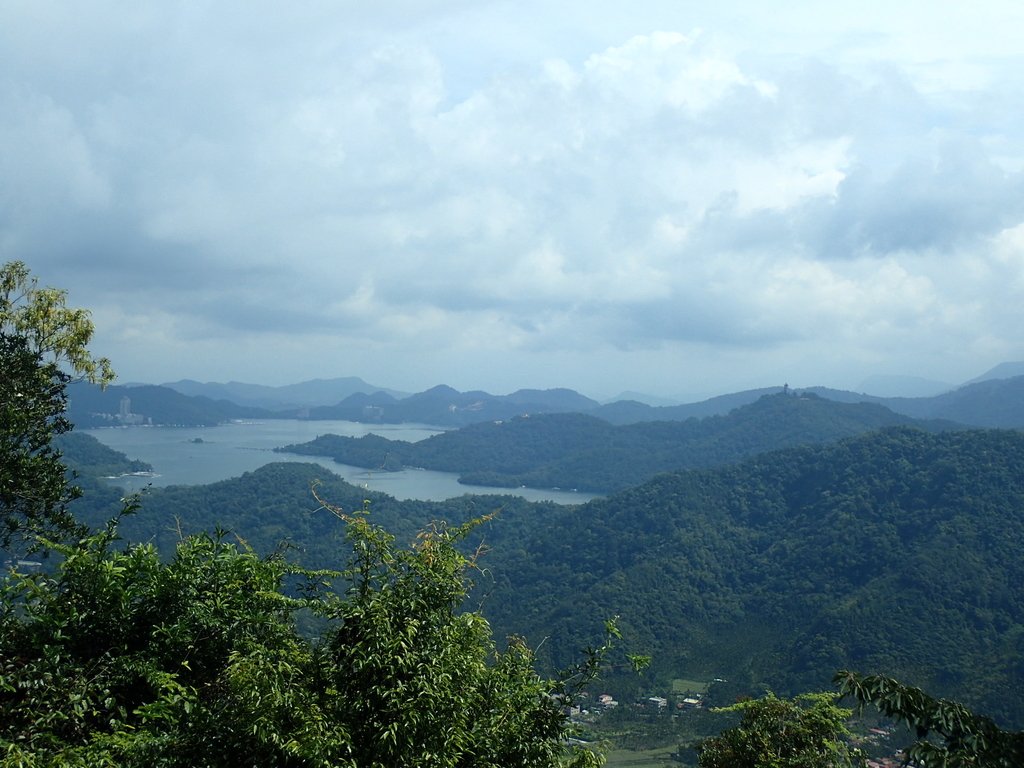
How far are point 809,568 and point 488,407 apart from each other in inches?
5191

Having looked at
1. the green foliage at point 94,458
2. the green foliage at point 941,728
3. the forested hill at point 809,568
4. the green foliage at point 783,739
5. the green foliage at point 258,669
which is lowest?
the forested hill at point 809,568

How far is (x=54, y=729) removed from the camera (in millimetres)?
3742

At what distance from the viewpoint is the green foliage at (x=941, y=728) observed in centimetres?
383

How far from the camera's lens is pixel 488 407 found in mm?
182125

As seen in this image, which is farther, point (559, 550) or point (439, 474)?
point (439, 474)

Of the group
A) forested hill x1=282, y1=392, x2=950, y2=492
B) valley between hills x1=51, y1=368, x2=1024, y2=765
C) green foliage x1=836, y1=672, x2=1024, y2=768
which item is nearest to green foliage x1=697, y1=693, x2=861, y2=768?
green foliage x1=836, y1=672, x2=1024, y2=768

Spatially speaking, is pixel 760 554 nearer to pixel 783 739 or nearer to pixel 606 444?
pixel 606 444

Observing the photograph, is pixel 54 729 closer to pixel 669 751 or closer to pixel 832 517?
pixel 669 751

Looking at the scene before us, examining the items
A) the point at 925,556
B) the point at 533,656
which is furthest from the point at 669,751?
the point at 533,656

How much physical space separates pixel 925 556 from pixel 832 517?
1147 cm

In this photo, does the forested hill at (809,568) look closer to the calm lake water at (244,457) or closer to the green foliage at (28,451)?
the calm lake water at (244,457)

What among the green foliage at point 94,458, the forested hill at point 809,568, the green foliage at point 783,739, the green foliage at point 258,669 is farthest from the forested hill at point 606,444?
the green foliage at point 258,669

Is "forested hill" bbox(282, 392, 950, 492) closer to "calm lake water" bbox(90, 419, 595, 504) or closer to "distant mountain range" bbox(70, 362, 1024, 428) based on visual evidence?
"calm lake water" bbox(90, 419, 595, 504)

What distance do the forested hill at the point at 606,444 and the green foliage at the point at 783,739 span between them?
83.6m
